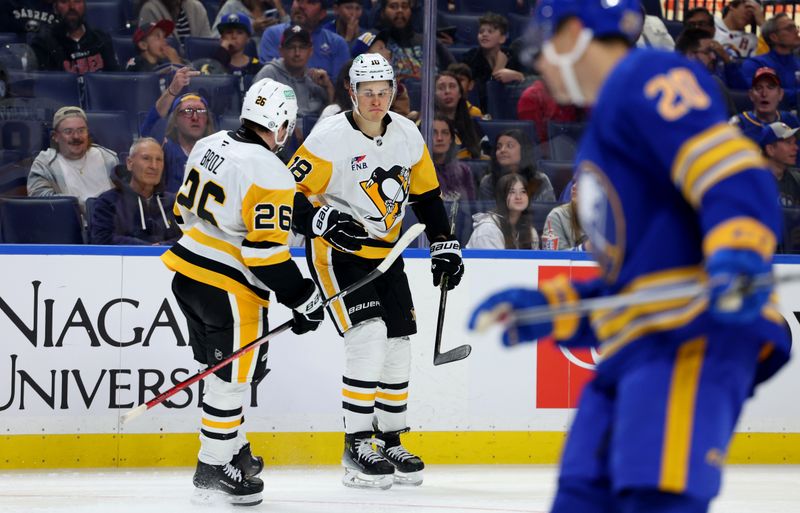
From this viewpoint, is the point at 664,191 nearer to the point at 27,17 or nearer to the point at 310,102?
the point at 310,102

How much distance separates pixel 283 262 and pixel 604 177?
2198mm

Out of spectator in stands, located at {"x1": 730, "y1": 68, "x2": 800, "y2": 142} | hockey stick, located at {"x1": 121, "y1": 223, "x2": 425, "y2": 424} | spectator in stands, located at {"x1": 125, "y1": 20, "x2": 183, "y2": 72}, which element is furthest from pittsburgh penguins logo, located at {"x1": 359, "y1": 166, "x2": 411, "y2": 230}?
spectator in stands, located at {"x1": 730, "y1": 68, "x2": 800, "y2": 142}

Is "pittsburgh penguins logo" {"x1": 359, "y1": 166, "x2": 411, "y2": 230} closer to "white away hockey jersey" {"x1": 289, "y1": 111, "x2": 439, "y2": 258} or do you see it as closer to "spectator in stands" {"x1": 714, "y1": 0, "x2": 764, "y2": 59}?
"white away hockey jersey" {"x1": 289, "y1": 111, "x2": 439, "y2": 258}

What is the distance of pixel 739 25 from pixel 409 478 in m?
3.65

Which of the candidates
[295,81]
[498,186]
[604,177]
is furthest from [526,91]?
[604,177]

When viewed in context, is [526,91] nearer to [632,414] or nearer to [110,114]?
[110,114]

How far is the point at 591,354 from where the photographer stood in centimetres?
512

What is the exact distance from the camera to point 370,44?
5676mm

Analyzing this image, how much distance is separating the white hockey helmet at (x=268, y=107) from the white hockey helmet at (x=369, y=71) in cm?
45

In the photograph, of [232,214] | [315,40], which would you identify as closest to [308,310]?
Answer: [232,214]

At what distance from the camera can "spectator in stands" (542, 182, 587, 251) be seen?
5281mm

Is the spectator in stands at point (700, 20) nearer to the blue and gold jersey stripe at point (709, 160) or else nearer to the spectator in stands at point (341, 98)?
the spectator in stands at point (341, 98)

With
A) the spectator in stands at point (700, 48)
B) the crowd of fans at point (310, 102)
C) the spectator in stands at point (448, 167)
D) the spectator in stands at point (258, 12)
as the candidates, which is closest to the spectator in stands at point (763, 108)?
the crowd of fans at point (310, 102)

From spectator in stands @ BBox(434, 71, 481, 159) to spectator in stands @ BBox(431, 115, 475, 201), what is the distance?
46 mm
